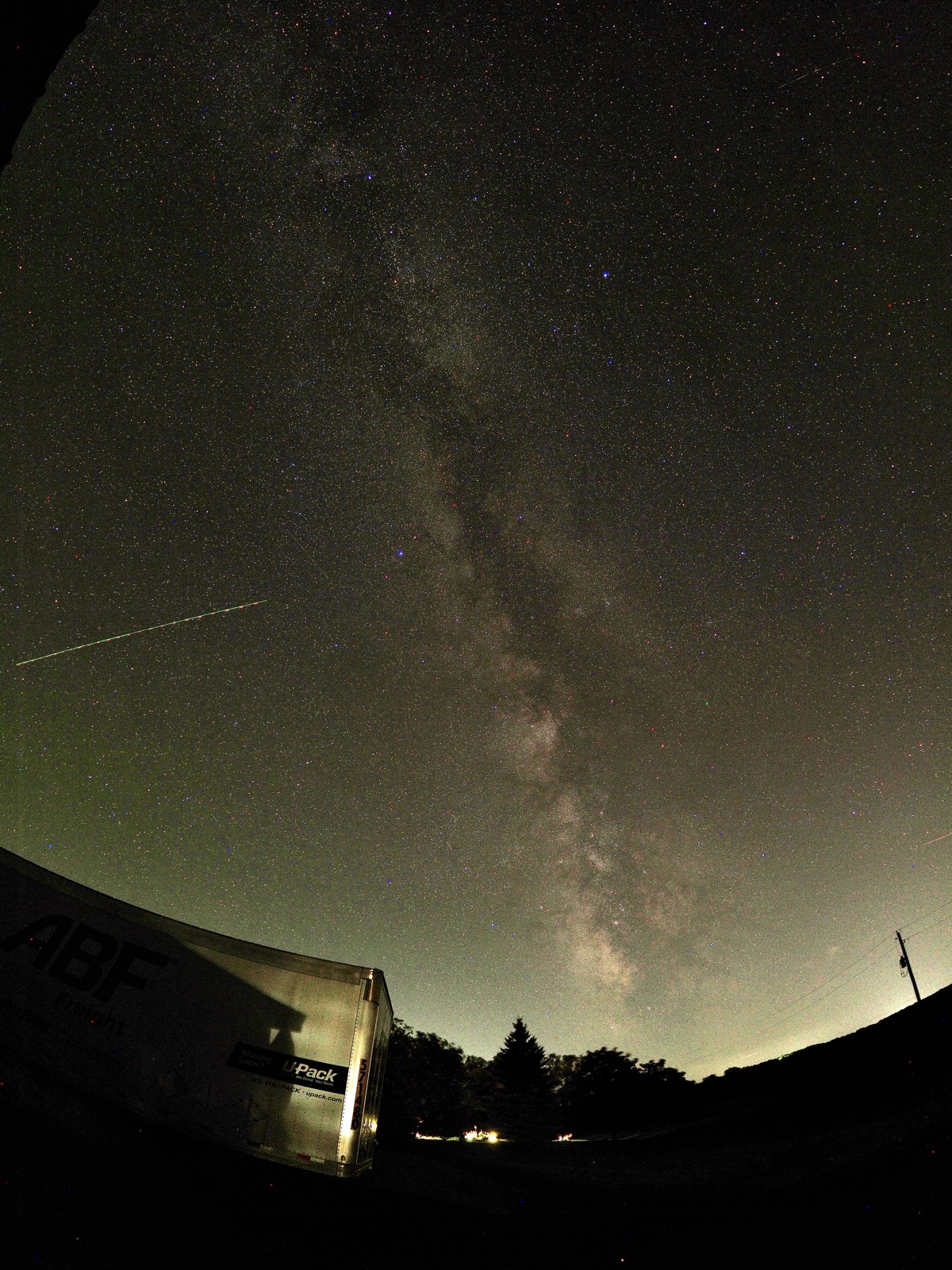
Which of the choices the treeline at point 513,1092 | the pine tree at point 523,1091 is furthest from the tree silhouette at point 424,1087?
the pine tree at point 523,1091

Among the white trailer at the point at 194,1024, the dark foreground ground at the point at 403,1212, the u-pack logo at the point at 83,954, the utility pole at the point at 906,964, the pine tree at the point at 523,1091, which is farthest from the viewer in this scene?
the pine tree at the point at 523,1091

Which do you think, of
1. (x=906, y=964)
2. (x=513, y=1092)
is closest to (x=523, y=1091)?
(x=513, y=1092)

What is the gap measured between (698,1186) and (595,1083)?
4731cm

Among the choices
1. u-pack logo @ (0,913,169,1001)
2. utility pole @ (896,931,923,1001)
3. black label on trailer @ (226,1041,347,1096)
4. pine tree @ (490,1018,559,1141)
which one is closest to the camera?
black label on trailer @ (226,1041,347,1096)

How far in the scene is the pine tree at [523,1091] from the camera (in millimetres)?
50562

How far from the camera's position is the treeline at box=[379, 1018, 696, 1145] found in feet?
146

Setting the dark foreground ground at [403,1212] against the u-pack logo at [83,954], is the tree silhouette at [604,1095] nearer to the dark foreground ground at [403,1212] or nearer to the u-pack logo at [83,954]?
the dark foreground ground at [403,1212]

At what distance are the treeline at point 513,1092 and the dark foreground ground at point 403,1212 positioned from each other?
37964 mm

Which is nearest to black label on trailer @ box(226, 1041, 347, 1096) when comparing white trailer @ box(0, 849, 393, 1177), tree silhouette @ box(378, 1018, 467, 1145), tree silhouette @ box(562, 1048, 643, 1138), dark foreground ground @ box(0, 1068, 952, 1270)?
white trailer @ box(0, 849, 393, 1177)

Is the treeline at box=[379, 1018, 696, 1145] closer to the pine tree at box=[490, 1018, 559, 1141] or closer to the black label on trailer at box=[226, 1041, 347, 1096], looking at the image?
the pine tree at box=[490, 1018, 559, 1141]

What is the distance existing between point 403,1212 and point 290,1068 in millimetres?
2367

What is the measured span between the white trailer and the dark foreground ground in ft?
1.51

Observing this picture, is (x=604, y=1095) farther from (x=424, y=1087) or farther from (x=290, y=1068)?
(x=290, y=1068)

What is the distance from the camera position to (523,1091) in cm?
5219
